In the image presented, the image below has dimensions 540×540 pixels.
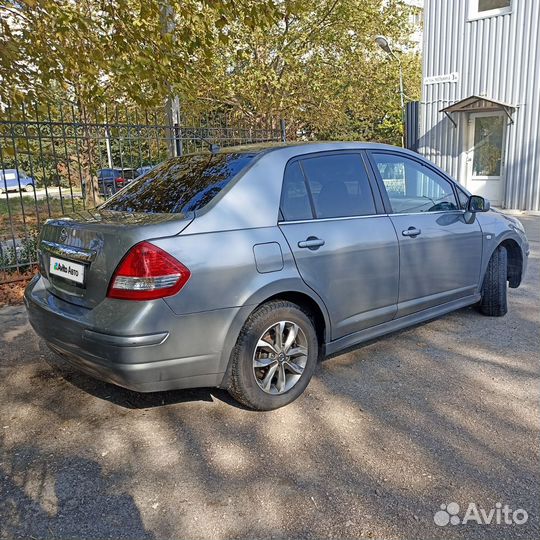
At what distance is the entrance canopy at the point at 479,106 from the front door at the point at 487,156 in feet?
1.07

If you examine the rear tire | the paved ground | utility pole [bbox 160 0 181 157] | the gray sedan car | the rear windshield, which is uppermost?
utility pole [bbox 160 0 181 157]

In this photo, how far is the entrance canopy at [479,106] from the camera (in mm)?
11562

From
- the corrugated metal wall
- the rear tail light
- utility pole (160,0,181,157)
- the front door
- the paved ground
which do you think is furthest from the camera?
the front door

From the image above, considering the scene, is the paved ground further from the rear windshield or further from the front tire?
the rear windshield

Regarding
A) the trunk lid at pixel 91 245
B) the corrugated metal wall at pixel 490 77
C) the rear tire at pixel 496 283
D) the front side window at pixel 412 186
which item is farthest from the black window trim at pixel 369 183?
the corrugated metal wall at pixel 490 77

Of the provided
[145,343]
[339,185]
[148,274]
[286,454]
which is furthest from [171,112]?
[286,454]

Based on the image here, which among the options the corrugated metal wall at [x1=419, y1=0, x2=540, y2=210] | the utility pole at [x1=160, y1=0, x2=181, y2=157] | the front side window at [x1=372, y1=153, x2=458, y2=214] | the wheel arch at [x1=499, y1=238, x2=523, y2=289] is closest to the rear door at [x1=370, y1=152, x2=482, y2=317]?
the front side window at [x1=372, y1=153, x2=458, y2=214]

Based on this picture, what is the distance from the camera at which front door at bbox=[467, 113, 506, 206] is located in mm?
12336

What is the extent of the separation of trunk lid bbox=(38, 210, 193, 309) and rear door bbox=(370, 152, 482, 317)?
1.77 meters

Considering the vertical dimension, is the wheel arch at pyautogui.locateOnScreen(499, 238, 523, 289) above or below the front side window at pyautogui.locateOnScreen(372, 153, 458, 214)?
below

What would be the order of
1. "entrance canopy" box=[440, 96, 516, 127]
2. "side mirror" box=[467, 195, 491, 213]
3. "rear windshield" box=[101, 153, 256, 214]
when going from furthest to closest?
"entrance canopy" box=[440, 96, 516, 127], "side mirror" box=[467, 195, 491, 213], "rear windshield" box=[101, 153, 256, 214]

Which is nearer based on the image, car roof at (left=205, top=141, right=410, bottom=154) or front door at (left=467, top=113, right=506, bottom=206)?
car roof at (left=205, top=141, right=410, bottom=154)

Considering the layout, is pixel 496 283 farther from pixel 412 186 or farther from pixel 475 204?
pixel 412 186

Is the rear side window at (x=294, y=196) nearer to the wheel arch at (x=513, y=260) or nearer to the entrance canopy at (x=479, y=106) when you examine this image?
the wheel arch at (x=513, y=260)
